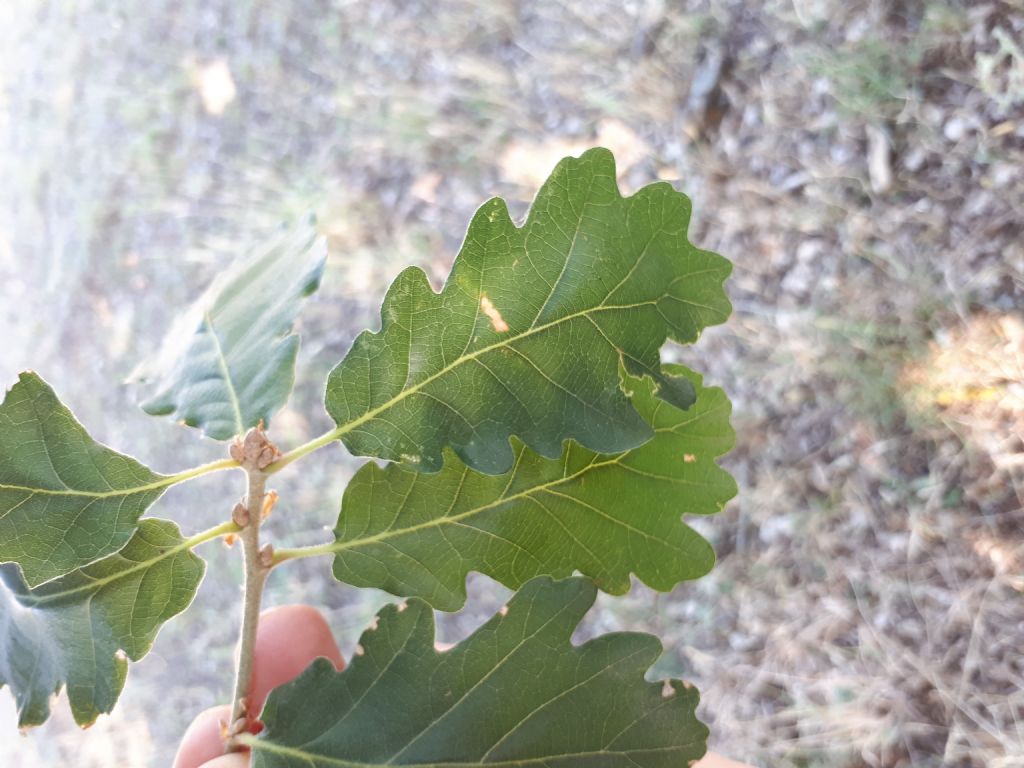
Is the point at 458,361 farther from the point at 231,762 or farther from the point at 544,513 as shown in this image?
the point at 231,762

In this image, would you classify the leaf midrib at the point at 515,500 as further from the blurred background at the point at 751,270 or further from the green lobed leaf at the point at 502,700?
the blurred background at the point at 751,270

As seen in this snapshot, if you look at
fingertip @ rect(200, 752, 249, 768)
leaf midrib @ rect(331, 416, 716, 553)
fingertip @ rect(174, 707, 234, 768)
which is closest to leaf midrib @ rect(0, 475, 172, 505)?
leaf midrib @ rect(331, 416, 716, 553)

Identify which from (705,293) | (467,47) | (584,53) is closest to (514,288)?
(705,293)

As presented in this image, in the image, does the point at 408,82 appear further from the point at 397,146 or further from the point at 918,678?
the point at 918,678

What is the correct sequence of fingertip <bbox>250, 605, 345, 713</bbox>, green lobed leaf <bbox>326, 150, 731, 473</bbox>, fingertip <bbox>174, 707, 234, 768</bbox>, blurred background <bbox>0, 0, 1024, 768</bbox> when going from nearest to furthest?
green lobed leaf <bbox>326, 150, 731, 473</bbox> < fingertip <bbox>174, 707, 234, 768</bbox> < fingertip <bbox>250, 605, 345, 713</bbox> < blurred background <bbox>0, 0, 1024, 768</bbox>

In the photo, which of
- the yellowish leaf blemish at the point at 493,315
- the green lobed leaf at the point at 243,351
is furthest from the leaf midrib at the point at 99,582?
the yellowish leaf blemish at the point at 493,315

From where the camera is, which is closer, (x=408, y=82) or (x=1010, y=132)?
(x=1010, y=132)

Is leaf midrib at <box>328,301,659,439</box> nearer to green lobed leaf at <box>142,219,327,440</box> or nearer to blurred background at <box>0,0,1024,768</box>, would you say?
green lobed leaf at <box>142,219,327,440</box>
